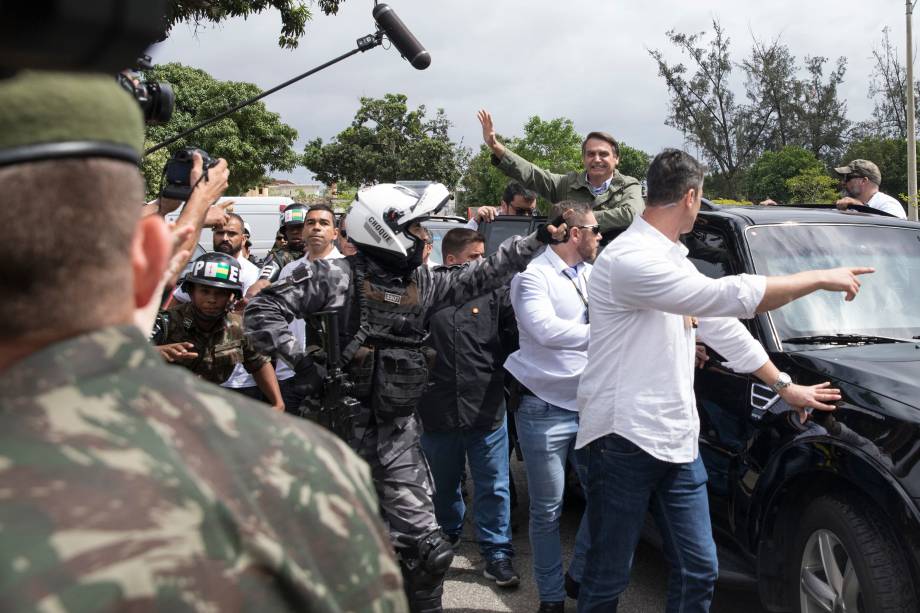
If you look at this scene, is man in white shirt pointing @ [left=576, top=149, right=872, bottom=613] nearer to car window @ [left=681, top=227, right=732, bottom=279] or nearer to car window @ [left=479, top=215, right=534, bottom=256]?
car window @ [left=681, top=227, right=732, bottom=279]

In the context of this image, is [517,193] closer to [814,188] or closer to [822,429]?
[822,429]

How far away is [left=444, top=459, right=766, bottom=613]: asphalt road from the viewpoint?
186 inches

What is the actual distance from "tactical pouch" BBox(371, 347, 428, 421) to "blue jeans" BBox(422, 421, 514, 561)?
1.45 meters

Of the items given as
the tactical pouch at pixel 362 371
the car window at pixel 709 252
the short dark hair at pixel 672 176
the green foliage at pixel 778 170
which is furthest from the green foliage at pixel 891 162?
the tactical pouch at pixel 362 371

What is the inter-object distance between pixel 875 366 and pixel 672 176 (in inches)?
44.0

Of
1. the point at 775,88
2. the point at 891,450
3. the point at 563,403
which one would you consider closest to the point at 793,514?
the point at 891,450

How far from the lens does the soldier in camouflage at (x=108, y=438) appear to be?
885 millimetres

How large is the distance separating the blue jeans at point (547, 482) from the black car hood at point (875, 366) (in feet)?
4.42

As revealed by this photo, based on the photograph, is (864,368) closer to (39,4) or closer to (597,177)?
(597,177)

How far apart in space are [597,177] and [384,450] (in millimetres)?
2859

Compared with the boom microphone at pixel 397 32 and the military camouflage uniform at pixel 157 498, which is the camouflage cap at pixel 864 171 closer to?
the boom microphone at pixel 397 32

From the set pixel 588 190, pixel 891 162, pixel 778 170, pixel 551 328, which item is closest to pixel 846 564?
pixel 551 328

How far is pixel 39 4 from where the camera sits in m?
0.84

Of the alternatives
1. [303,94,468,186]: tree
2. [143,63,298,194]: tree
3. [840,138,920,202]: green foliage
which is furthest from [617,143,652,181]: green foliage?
[143,63,298,194]: tree
